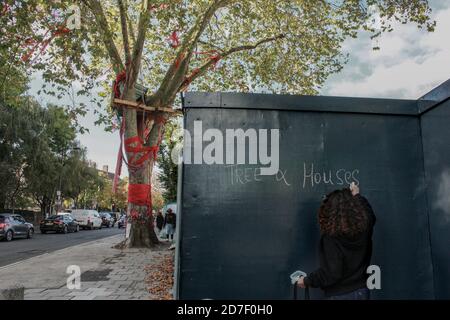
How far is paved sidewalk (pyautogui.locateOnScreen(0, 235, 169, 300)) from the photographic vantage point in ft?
21.8

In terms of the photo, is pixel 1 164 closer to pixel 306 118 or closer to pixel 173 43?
pixel 173 43

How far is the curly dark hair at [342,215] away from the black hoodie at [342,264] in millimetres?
56

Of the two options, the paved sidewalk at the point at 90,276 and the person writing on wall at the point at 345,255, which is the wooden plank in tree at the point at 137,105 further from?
the person writing on wall at the point at 345,255

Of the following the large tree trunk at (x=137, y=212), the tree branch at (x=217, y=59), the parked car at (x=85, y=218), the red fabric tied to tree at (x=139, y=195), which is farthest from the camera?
the parked car at (x=85, y=218)

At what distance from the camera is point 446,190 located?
350 centimetres

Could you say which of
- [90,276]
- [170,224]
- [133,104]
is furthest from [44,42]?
[170,224]

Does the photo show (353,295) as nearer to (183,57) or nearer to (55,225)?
(183,57)

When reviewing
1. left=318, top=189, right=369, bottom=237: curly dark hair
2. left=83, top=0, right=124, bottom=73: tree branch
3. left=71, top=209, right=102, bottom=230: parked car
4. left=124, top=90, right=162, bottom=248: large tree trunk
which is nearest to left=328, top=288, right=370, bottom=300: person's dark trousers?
left=318, top=189, right=369, bottom=237: curly dark hair

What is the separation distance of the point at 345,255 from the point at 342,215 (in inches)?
13.1

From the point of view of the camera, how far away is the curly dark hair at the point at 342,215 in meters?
3.14

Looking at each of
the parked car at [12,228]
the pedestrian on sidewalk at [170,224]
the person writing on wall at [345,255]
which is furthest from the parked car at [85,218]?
the person writing on wall at [345,255]
